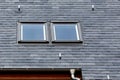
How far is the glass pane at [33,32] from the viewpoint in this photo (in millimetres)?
11156

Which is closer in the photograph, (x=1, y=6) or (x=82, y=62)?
(x=82, y=62)

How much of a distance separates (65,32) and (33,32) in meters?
0.98

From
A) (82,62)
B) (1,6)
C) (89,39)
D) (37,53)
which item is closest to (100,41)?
(89,39)

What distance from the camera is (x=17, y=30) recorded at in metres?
11.4

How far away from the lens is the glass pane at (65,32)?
11.2 m

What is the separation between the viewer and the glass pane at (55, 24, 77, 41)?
11231 millimetres

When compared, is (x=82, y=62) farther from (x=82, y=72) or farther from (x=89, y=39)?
(x=89, y=39)

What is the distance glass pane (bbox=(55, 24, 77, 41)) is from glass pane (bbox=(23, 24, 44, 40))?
19.5 inches

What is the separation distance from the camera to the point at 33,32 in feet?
37.4

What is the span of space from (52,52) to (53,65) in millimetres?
693

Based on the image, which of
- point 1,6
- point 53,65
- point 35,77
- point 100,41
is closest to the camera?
point 35,77

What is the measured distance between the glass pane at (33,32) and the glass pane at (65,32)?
495mm

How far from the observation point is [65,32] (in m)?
11.5

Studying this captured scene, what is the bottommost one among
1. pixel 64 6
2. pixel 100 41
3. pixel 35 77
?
pixel 35 77
